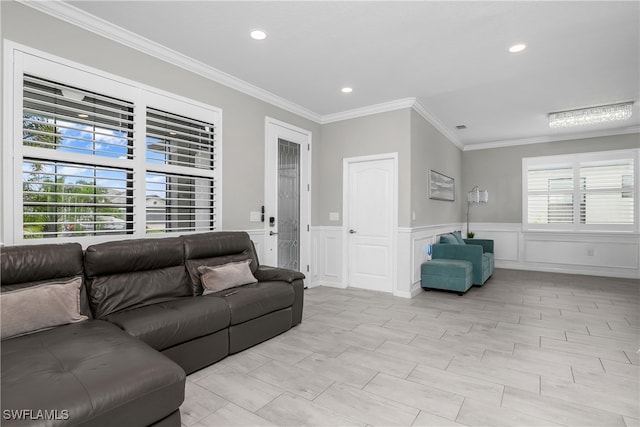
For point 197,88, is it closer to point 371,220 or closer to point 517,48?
point 371,220

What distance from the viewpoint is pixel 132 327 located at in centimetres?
218

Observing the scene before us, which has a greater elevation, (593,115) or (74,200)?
(593,115)

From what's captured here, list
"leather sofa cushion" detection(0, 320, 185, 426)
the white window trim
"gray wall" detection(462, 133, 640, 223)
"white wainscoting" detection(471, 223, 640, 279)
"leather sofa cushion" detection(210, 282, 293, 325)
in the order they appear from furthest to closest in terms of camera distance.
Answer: "gray wall" detection(462, 133, 640, 223) < "white wainscoting" detection(471, 223, 640, 279) < "leather sofa cushion" detection(210, 282, 293, 325) < the white window trim < "leather sofa cushion" detection(0, 320, 185, 426)

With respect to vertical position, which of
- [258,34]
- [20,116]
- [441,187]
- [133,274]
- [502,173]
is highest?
[258,34]

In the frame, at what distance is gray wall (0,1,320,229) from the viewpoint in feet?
8.27

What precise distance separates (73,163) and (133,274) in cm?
Result: 106

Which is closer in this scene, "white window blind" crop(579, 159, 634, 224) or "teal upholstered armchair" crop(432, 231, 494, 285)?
"teal upholstered armchair" crop(432, 231, 494, 285)

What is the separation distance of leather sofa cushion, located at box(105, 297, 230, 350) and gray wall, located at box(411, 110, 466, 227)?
10.5ft

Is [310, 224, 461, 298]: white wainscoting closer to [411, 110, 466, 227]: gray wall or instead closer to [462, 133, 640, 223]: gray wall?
[411, 110, 466, 227]: gray wall

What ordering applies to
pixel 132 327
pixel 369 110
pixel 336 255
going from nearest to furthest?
pixel 132 327, pixel 369 110, pixel 336 255

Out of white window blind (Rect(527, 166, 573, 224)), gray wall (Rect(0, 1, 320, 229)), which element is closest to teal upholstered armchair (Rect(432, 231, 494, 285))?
white window blind (Rect(527, 166, 573, 224))

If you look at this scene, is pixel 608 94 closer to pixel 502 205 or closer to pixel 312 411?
pixel 502 205

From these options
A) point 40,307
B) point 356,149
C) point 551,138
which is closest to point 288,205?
point 356,149

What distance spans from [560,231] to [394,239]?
4.22m
